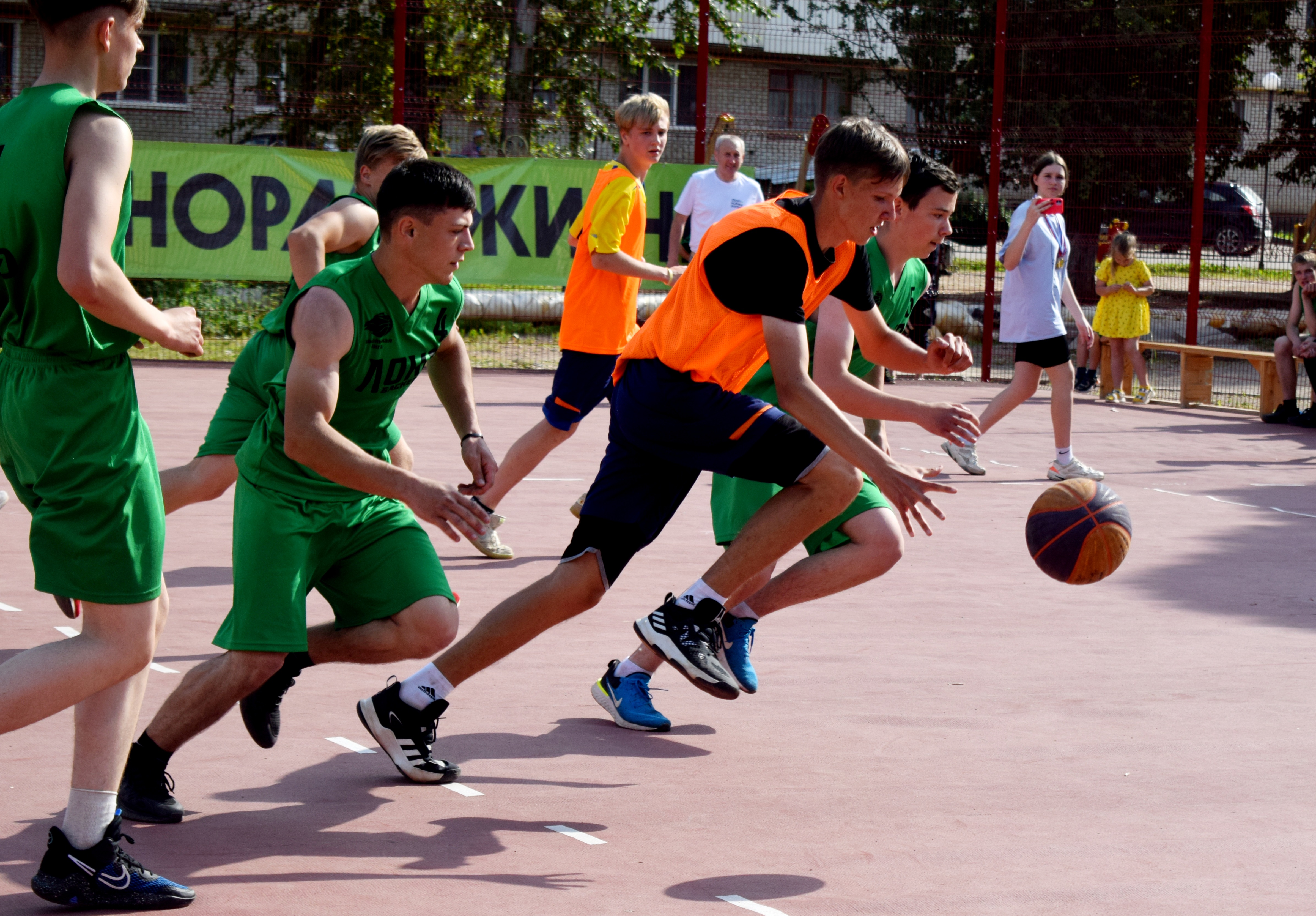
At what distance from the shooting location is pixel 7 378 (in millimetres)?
3285

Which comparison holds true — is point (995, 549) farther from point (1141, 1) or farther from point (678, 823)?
point (1141, 1)

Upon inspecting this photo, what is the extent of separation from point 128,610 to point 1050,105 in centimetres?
1534

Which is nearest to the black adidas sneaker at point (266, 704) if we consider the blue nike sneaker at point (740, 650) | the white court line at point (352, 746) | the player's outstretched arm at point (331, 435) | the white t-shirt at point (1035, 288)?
the white court line at point (352, 746)

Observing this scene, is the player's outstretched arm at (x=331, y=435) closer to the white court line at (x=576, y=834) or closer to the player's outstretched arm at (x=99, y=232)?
the player's outstretched arm at (x=99, y=232)

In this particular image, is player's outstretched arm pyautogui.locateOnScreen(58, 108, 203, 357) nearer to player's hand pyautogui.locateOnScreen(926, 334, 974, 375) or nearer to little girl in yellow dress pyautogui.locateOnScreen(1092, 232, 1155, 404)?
player's hand pyautogui.locateOnScreen(926, 334, 974, 375)

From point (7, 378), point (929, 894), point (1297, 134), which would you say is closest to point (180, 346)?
point (7, 378)

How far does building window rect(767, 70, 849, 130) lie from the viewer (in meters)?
17.1

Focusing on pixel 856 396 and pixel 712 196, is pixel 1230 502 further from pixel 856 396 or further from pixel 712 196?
pixel 856 396

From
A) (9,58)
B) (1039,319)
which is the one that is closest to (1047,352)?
(1039,319)

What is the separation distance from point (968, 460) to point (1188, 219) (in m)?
7.56

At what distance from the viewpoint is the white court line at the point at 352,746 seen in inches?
182

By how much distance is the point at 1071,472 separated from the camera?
1037cm

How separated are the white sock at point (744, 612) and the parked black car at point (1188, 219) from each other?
13067 mm

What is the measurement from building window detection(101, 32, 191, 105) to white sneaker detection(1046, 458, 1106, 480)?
10162 mm
